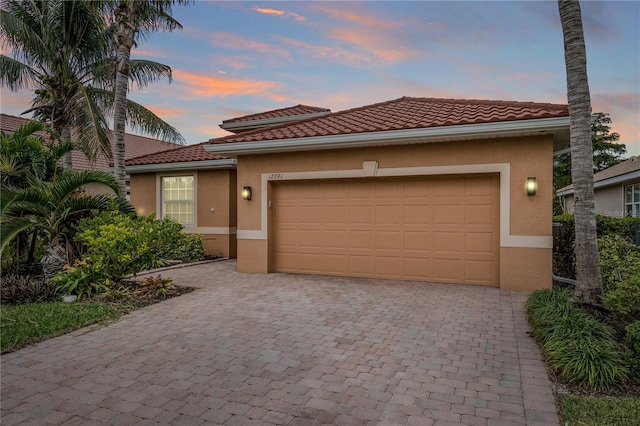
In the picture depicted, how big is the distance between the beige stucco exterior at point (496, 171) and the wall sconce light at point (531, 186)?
3.5 inches

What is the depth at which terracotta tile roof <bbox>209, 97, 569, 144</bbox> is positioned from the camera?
25.0 feet

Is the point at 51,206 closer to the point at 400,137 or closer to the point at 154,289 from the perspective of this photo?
the point at 154,289

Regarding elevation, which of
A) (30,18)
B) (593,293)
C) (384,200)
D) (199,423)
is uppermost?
(30,18)

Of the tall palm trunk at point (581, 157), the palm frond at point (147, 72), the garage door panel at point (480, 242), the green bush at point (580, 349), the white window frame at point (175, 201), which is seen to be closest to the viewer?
the green bush at point (580, 349)

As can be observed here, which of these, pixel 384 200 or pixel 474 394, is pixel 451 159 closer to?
pixel 384 200

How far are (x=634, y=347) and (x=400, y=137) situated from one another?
17.7 ft

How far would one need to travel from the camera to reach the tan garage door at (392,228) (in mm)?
8305

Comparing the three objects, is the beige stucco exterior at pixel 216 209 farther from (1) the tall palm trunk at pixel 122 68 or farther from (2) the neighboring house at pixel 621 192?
(2) the neighboring house at pixel 621 192

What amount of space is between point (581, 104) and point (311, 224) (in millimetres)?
6157

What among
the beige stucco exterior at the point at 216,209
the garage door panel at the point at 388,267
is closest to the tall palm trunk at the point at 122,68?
the beige stucco exterior at the point at 216,209

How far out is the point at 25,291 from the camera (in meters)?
7.05

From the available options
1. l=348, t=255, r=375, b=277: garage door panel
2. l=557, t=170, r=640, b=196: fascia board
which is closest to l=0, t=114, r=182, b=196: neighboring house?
l=348, t=255, r=375, b=277: garage door panel

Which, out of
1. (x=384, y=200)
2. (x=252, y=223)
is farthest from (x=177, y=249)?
(x=384, y=200)

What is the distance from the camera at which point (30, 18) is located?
13.4 m
